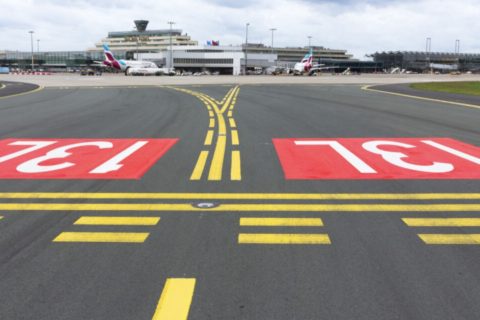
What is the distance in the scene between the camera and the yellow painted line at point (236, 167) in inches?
280

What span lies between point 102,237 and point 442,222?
3805 millimetres

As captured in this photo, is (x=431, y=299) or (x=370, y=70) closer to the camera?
(x=431, y=299)

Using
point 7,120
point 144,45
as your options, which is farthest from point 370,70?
point 7,120

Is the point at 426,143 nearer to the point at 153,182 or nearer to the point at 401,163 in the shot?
the point at 401,163

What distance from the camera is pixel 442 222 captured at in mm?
5035

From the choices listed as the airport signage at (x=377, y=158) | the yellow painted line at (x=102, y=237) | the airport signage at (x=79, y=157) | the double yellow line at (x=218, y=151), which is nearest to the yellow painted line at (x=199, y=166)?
the double yellow line at (x=218, y=151)

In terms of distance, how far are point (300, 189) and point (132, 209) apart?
243 centimetres

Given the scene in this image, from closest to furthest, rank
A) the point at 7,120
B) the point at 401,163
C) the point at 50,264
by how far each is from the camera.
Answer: the point at 50,264 < the point at 401,163 < the point at 7,120

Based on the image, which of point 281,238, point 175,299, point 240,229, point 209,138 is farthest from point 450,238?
point 209,138

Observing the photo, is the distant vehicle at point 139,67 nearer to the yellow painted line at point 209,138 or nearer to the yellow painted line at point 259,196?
the yellow painted line at point 209,138

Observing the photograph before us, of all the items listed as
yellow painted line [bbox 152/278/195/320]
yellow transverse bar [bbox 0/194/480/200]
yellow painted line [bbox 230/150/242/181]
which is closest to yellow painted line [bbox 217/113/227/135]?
yellow painted line [bbox 230/150/242/181]

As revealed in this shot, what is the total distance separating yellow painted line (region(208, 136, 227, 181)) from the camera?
7.18 metres

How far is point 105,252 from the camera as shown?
4.25 metres

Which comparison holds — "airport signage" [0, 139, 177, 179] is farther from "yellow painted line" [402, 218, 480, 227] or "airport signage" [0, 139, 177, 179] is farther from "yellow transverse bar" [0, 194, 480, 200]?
"yellow painted line" [402, 218, 480, 227]
